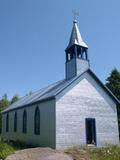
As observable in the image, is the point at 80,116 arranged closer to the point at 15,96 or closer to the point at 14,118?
the point at 14,118

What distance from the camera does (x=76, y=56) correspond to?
74.8 ft

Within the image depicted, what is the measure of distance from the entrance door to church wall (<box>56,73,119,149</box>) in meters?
0.30

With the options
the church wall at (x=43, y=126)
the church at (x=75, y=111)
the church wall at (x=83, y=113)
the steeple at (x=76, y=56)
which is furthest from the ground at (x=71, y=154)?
the steeple at (x=76, y=56)

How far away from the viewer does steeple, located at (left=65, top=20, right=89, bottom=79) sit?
22609 mm

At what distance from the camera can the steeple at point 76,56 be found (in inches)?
890

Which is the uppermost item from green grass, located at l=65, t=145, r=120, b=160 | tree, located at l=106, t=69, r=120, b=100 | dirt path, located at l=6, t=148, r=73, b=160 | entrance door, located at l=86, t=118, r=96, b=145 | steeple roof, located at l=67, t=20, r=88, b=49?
steeple roof, located at l=67, t=20, r=88, b=49

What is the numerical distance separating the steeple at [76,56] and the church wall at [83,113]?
1.13 m

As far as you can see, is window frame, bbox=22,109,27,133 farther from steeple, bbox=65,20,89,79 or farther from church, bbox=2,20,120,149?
steeple, bbox=65,20,89,79

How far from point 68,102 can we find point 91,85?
3.12m

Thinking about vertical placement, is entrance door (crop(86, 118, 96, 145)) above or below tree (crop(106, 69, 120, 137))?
below

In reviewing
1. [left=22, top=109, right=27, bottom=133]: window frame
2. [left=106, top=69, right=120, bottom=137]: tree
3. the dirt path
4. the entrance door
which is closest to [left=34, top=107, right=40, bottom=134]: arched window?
[left=22, top=109, right=27, bottom=133]: window frame

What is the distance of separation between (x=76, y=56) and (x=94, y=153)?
9078mm

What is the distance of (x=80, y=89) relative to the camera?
21312 millimetres

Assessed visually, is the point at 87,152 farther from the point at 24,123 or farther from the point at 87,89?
the point at 24,123
